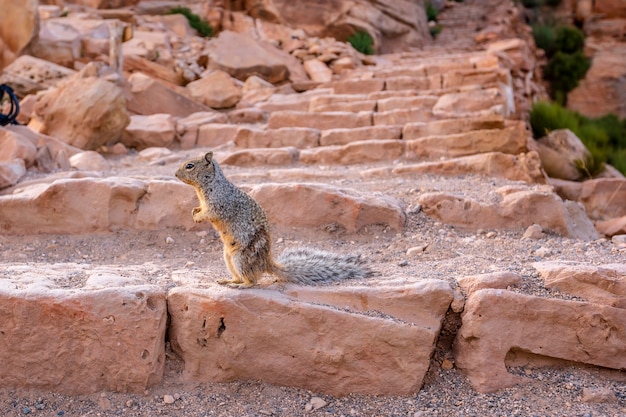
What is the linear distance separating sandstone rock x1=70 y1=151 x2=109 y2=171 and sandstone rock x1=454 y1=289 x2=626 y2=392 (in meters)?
5.51

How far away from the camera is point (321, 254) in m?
3.73

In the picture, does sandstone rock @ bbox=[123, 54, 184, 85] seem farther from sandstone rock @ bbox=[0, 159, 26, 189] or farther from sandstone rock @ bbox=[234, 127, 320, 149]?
sandstone rock @ bbox=[0, 159, 26, 189]

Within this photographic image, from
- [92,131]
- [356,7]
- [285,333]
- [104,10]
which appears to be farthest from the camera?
[356,7]

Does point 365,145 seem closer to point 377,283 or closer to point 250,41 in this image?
point 377,283

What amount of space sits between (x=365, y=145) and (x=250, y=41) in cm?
767

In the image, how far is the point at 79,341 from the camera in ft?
10.8

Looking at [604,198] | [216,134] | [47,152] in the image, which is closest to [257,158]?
[216,134]

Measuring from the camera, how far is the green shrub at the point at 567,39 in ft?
63.6

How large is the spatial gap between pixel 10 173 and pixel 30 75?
6.50 m

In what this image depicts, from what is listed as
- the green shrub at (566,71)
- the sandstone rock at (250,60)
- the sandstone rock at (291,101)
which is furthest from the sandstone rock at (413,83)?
the green shrub at (566,71)

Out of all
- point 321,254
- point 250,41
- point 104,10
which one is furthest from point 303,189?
point 104,10

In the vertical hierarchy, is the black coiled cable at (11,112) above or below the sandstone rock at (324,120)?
above

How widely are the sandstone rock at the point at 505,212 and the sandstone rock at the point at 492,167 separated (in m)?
1.27

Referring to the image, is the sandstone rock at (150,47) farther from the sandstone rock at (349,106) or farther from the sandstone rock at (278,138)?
the sandstone rock at (278,138)
